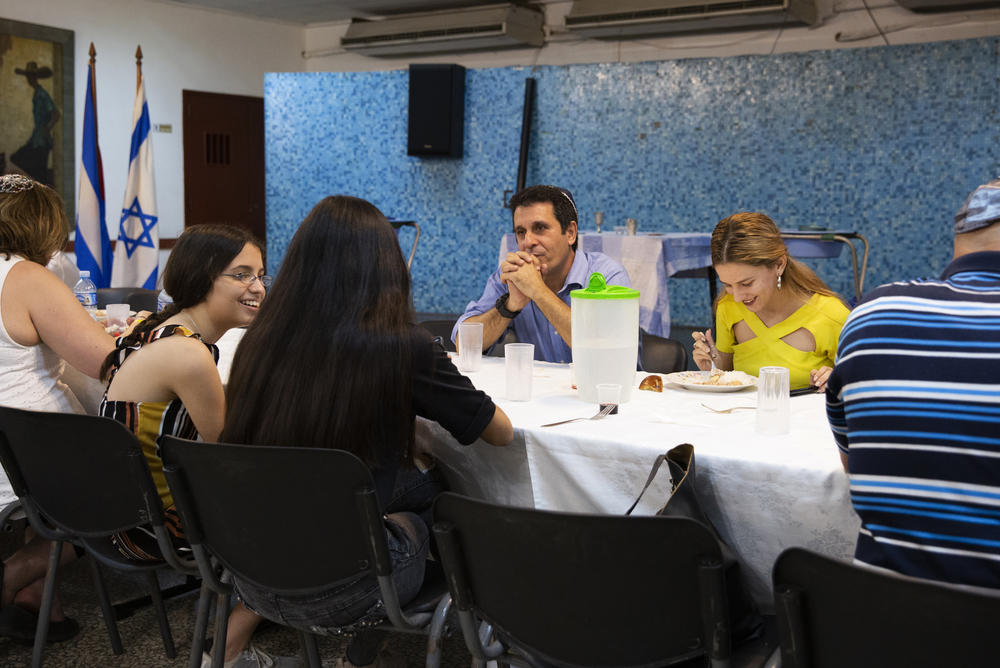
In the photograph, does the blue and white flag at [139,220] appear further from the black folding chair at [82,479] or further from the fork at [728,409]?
the fork at [728,409]

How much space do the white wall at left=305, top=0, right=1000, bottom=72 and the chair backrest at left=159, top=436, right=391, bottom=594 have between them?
7180 millimetres

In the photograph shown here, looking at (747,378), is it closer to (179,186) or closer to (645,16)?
(645,16)

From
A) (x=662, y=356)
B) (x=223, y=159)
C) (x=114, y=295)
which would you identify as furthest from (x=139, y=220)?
(x=662, y=356)

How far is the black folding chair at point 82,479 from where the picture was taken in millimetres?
1763

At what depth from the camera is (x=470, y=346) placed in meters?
2.40

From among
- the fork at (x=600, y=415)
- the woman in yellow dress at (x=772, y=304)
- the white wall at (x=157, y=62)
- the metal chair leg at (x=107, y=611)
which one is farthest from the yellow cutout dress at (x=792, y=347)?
the white wall at (x=157, y=62)

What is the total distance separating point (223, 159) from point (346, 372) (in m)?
9.04

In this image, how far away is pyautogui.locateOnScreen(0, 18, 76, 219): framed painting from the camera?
7973 millimetres

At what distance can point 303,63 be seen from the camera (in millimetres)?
10609

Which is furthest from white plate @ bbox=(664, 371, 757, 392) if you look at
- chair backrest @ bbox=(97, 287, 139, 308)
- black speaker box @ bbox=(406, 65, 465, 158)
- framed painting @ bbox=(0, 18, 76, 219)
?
framed painting @ bbox=(0, 18, 76, 219)

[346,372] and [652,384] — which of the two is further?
[652,384]

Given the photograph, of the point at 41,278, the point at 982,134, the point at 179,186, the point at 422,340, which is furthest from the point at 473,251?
the point at 422,340

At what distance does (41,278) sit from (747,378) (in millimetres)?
1786

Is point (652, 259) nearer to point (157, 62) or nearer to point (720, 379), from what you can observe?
point (720, 379)
